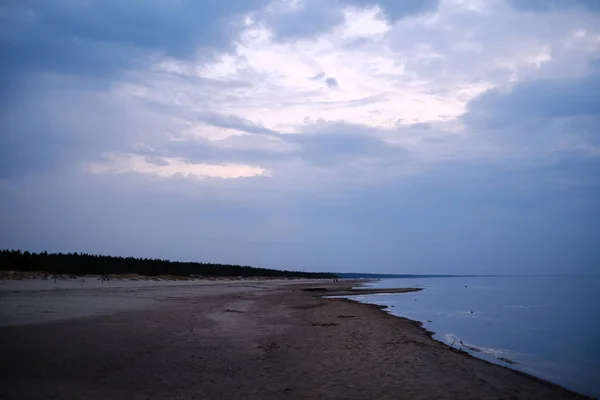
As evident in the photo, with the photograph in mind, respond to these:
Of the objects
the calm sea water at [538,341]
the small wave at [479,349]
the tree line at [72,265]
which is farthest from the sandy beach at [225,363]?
the tree line at [72,265]

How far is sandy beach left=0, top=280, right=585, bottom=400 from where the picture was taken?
31.6 ft

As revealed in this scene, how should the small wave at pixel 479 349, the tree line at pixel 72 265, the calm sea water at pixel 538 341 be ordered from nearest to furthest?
the calm sea water at pixel 538 341 → the small wave at pixel 479 349 → the tree line at pixel 72 265

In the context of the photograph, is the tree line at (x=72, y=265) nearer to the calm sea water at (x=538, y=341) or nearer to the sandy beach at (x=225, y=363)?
the sandy beach at (x=225, y=363)

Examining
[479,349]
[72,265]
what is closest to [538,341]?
[479,349]

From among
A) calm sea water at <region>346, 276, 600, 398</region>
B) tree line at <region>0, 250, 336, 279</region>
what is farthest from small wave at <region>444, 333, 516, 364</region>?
tree line at <region>0, 250, 336, 279</region>

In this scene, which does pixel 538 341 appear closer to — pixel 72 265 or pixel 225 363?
pixel 225 363

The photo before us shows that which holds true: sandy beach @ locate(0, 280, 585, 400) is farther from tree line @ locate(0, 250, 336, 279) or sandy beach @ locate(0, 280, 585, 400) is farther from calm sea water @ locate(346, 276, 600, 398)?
tree line @ locate(0, 250, 336, 279)

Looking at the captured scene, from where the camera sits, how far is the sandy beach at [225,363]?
31.6 ft

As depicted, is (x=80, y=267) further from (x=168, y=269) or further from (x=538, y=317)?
(x=538, y=317)

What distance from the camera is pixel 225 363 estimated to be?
12375mm

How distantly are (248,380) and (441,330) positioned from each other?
16.3 meters

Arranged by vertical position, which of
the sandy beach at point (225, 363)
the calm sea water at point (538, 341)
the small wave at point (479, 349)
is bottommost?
the calm sea water at point (538, 341)

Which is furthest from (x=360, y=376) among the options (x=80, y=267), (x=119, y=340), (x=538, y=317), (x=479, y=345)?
(x=80, y=267)

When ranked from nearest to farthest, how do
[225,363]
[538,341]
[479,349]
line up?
1. [225,363]
2. [479,349]
3. [538,341]
